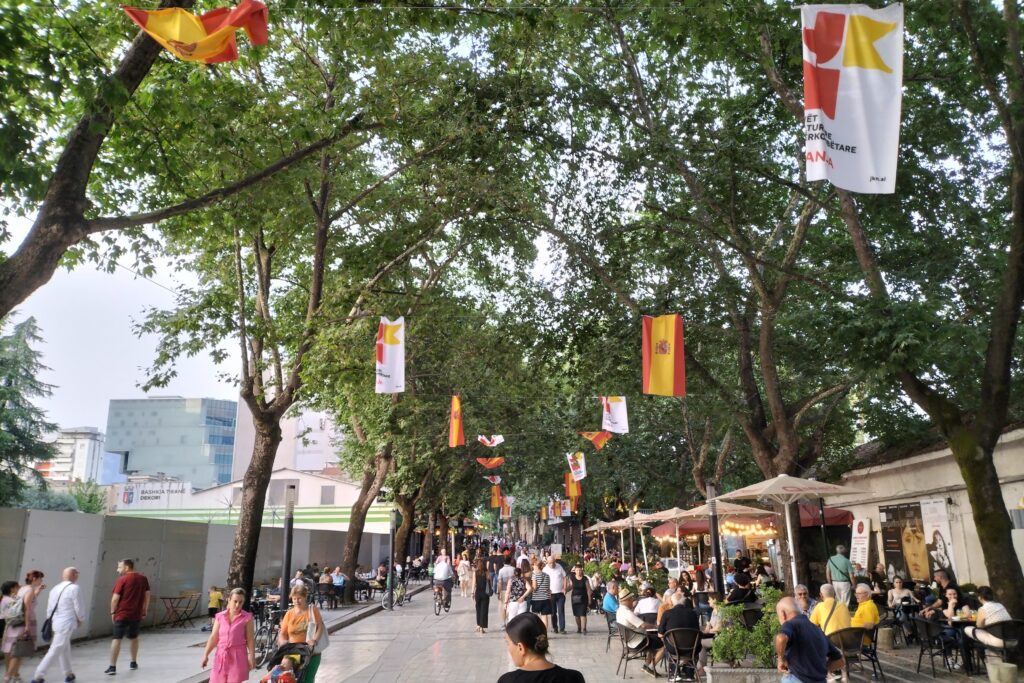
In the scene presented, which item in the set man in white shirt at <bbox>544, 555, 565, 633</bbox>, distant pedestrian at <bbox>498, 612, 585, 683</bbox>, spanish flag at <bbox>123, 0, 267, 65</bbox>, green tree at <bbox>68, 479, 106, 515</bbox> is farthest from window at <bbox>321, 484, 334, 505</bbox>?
distant pedestrian at <bbox>498, 612, 585, 683</bbox>

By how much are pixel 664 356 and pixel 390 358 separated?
5.23m

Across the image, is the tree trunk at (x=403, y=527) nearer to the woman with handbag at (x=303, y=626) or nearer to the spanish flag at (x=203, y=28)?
the woman with handbag at (x=303, y=626)

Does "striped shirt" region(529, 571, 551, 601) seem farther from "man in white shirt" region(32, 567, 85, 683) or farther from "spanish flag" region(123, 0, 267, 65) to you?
"spanish flag" region(123, 0, 267, 65)

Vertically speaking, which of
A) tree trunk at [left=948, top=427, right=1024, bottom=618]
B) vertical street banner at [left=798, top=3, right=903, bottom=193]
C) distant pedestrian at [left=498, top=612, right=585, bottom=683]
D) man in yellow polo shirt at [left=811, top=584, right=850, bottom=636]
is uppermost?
vertical street banner at [left=798, top=3, right=903, bottom=193]

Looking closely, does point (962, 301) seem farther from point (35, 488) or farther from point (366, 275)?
point (35, 488)

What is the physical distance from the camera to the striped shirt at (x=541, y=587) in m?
15.3

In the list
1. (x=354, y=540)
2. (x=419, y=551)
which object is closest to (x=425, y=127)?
(x=354, y=540)

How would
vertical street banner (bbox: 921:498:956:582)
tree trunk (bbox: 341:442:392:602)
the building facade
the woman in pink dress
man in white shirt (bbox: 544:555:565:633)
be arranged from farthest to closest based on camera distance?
the building facade → tree trunk (bbox: 341:442:392:602) → vertical street banner (bbox: 921:498:956:582) → man in white shirt (bbox: 544:555:565:633) → the woman in pink dress

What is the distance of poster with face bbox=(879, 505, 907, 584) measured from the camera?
20547mm

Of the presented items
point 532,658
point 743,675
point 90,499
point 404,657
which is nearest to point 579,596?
point 404,657

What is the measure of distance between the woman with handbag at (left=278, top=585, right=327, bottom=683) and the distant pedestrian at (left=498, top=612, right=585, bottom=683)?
4.58 metres

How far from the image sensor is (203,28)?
22.6 ft

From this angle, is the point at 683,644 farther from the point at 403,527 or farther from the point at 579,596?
the point at 403,527

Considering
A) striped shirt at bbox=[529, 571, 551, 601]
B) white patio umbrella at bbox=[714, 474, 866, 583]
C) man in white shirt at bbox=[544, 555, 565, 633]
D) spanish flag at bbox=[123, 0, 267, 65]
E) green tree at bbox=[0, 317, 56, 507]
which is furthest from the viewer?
green tree at bbox=[0, 317, 56, 507]
